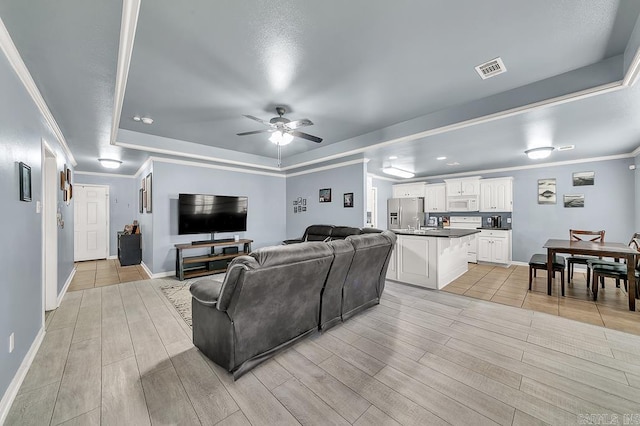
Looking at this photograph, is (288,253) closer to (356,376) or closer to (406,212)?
(356,376)

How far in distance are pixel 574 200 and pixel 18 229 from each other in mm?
9029

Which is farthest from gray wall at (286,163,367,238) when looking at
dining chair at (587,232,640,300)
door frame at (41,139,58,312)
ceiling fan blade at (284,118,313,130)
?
door frame at (41,139,58,312)

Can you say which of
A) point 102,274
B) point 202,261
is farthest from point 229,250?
point 102,274

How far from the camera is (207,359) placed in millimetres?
2307

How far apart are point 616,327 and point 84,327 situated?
610cm

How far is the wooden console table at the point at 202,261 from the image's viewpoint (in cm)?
505

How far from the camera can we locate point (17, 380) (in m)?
1.93

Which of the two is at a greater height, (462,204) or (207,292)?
(462,204)

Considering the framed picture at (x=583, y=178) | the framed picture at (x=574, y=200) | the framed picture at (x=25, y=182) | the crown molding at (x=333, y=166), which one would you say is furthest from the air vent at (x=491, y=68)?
the framed picture at (x=574, y=200)

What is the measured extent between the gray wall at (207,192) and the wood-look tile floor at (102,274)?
0.49 meters

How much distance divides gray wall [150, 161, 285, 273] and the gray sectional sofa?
355 centimetres

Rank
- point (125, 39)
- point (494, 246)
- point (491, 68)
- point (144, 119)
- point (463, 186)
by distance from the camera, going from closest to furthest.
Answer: point (125, 39), point (491, 68), point (144, 119), point (494, 246), point (463, 186)

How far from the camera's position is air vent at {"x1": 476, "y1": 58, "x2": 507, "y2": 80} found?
97.6 inches

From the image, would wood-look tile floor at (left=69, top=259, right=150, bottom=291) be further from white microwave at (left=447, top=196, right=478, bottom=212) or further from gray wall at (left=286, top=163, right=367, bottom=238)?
white microwave at (left=447, top=196, right=478, bottom=212)
